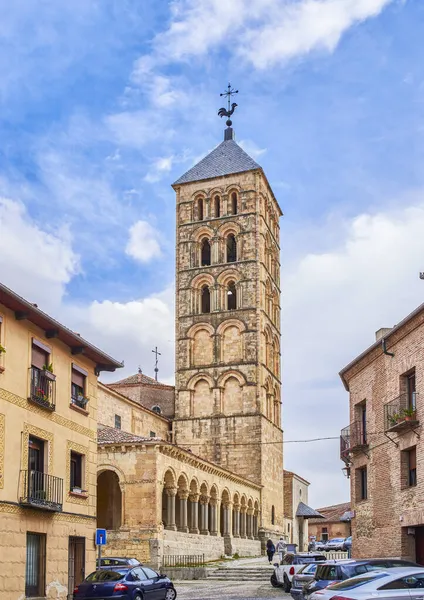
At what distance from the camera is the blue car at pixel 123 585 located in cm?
2258

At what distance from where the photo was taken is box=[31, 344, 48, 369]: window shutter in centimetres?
2428

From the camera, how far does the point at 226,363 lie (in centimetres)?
6206

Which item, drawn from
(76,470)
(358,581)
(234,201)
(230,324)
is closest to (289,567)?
(76,470)

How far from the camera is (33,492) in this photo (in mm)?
23078

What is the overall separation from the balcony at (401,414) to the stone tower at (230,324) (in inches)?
1320

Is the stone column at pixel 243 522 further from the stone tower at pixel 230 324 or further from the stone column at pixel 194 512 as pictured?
the stone column at pixel 194 512

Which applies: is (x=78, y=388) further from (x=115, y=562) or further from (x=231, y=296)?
(x=231, y=296)

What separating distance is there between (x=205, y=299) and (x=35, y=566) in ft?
140

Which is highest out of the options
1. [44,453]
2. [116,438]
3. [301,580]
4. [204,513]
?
[116,438]

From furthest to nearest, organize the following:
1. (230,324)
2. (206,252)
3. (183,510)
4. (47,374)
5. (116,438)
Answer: (206,252) → (230,324) → (183,510) → (116,438) → (47,374)

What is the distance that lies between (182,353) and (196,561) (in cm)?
2245

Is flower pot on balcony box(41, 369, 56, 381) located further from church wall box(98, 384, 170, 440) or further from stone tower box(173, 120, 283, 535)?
stone tower box(173, 120, 283, 535)

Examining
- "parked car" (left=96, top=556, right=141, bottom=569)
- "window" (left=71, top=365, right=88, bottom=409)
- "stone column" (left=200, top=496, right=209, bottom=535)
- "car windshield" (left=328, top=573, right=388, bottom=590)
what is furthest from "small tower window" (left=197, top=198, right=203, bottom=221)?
"car windshield" (left=328, top=573, right=388, bottom=590)

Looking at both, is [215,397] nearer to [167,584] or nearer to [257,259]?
[257,259]
